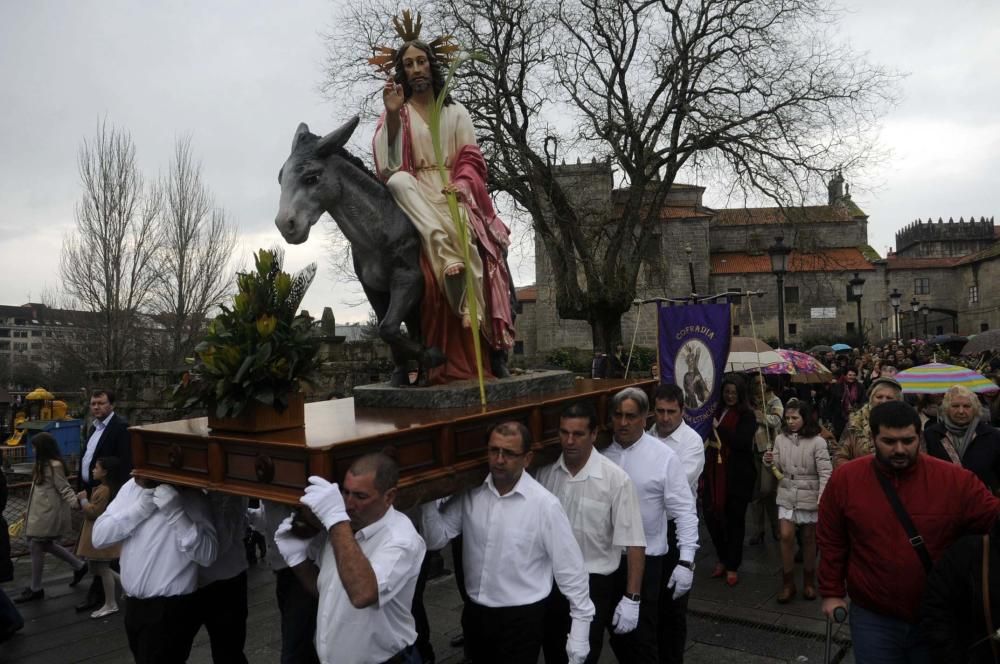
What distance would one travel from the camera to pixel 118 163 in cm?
2311

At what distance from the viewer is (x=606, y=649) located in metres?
5.16

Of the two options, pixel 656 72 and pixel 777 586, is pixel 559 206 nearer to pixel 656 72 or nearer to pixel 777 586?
pixel 656 72

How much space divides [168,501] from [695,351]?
601 centimetres

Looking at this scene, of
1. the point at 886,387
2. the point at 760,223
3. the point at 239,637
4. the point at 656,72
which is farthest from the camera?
the point at 760,223

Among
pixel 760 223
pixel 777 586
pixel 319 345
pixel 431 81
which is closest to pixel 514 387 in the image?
pixel 319 345

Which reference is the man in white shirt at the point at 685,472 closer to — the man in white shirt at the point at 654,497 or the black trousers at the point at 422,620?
the man in white shirt at the point at 654,497

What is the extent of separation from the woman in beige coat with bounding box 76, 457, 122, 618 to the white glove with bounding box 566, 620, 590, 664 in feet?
13.3

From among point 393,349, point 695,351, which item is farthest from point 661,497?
point 695,351

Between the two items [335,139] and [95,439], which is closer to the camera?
[335,139]

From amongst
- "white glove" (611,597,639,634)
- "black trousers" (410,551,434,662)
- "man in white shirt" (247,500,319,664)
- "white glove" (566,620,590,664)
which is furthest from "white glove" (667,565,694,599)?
"man in white shirt" (247,500,319,664)

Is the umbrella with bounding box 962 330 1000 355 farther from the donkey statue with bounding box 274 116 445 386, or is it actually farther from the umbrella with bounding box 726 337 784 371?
the donkey statue with bounding box 274 116 445 386

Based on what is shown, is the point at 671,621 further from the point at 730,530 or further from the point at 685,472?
the point at 730,530

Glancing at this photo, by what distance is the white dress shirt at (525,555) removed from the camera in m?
3.16

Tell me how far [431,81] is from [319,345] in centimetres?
231
